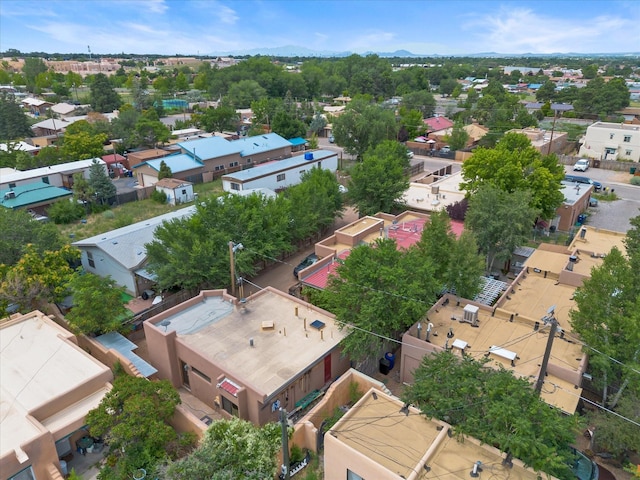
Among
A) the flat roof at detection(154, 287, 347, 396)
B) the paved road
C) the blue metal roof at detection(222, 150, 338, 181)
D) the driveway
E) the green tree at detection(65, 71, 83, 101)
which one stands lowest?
the driveway

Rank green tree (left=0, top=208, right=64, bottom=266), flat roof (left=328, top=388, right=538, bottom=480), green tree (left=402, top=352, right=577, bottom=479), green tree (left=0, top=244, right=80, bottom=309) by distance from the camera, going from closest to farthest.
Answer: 1. green tree (left=402, top=352, right=577, bottom=479)
2. flat roof (left=328, top=388, right=538, bottom=480)
3. green tree (left=0, top=244, right=80, bottom=309)
4. green tree (left=0, top=208, right=64, bottom=266)

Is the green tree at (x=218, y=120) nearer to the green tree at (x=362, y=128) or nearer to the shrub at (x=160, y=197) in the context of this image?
the green tree at (x=362, y=128)

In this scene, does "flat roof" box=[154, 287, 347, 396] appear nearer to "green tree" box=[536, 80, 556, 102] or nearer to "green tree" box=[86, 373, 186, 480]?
"green tree" box=[86, 373, 186, 480]

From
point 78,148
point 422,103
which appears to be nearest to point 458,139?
point 422,103

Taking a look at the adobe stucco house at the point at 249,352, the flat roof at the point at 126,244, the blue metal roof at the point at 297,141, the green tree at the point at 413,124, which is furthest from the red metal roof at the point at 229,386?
the green tree at the point at 413,124

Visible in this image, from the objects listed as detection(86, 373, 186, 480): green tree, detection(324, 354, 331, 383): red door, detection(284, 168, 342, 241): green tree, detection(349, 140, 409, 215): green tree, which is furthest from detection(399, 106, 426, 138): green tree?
detection(86, 373, 186, 480): green tree

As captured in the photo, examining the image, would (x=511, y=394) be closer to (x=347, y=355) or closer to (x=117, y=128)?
(x=347, y=355)
